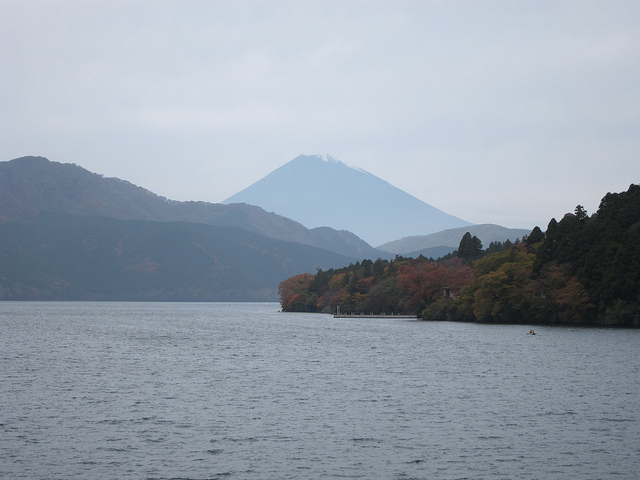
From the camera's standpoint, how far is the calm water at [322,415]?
26.8 meters

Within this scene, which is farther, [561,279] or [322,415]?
[561,279]

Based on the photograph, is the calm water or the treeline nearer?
the calm water

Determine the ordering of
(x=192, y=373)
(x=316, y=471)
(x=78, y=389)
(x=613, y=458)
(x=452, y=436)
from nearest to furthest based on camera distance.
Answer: (x=316, y=471), (x=613, y=458), (x=452, y=436), (x=78, y=389), (x=192, y=373)

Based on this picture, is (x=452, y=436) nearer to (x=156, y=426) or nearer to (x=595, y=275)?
(x=156, y=426)

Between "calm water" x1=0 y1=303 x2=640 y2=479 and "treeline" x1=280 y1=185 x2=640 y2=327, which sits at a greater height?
"treeline" x1=280 y1=185 x2=640 y2=327

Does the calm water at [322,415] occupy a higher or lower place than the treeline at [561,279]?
lower

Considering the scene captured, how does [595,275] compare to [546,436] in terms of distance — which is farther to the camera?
[595,275]

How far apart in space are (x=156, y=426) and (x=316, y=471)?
35.0ft

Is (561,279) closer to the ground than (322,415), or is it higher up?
higher up

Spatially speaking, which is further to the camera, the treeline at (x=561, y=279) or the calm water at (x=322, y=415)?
the treeline at (x=561, y=279)

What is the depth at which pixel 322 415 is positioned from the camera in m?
36.4

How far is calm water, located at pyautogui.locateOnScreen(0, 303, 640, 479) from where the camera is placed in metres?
26.8

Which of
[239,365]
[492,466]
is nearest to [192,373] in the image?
[239,365]

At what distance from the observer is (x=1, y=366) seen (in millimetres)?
57625
